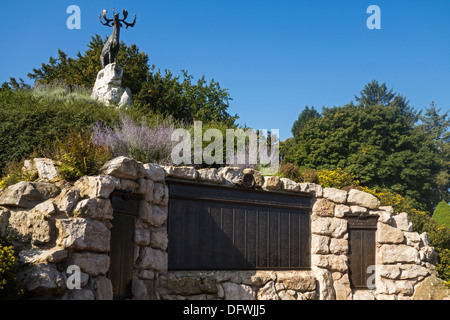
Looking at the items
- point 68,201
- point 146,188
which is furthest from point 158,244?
point 68,201

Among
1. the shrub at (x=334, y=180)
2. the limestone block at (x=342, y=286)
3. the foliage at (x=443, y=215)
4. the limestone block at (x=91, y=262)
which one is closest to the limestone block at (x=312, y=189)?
the limestone block at (x=342, y=286)

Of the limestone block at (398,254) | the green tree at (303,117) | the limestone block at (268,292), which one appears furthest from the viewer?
the green tree at (303,117)

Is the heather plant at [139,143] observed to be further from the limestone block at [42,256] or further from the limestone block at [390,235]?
the limestone block at [390,235]

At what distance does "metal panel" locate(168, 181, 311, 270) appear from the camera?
7.02 m

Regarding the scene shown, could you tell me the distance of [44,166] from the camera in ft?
20.7

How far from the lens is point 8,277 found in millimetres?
4652

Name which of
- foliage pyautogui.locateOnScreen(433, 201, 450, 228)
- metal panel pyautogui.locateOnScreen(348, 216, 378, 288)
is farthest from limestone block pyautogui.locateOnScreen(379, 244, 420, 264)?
foliage pyautogui.locateOnScreen(433, 201, 450, 228)

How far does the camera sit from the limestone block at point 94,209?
5524 millimetres

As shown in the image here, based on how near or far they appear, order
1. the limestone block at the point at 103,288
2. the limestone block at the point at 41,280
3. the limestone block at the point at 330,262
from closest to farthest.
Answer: the limestone block at the point at 41,280 < the limestone block at the point at 103,288 < the limestone block at the point at 330,262

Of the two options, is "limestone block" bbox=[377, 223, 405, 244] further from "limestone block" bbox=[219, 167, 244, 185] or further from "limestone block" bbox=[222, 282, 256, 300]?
"limestone block" bbox=[219, 167, 244, 185]

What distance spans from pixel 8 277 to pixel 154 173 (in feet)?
8.62

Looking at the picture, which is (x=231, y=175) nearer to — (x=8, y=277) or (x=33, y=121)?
(x=8, y=277)

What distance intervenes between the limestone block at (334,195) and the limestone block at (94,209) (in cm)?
461

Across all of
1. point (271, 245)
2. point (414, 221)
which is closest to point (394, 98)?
point (414, 221)
